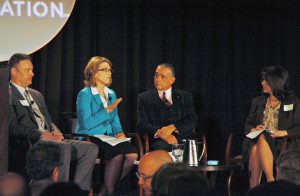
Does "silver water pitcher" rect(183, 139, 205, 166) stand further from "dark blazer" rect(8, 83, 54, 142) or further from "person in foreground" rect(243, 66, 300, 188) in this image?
"dark blazer" rect(8, 83, 54, 142)

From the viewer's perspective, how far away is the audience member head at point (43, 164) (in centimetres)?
360

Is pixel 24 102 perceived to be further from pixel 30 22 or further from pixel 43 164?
pixel 43 164

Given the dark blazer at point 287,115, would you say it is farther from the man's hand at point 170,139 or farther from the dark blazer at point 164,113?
the man's hand at point 170,139

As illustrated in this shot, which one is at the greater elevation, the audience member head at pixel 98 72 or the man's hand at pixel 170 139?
the audience member head at pixel 98 72

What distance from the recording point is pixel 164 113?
247 inches

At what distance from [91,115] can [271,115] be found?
5.17ft

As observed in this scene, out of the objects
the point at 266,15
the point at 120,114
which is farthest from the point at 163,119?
the point at 266,15

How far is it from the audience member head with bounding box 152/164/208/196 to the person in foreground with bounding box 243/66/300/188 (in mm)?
3324

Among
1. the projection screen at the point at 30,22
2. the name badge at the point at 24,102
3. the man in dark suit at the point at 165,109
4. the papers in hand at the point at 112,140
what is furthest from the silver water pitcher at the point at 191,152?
the projection screen at the point at 30,22

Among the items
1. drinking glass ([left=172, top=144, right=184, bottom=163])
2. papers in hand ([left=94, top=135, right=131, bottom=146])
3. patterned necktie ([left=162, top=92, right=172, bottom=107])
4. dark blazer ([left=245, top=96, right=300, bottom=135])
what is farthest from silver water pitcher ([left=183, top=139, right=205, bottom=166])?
patterned necktie ([left=162, top=92, right=172, bottom=107])

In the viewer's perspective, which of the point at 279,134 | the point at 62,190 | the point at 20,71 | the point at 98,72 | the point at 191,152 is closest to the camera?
the point at 62,190

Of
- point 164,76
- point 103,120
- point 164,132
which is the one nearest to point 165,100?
point 164,76

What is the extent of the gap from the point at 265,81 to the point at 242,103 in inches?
48.5

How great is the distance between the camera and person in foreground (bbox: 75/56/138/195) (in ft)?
18.9
